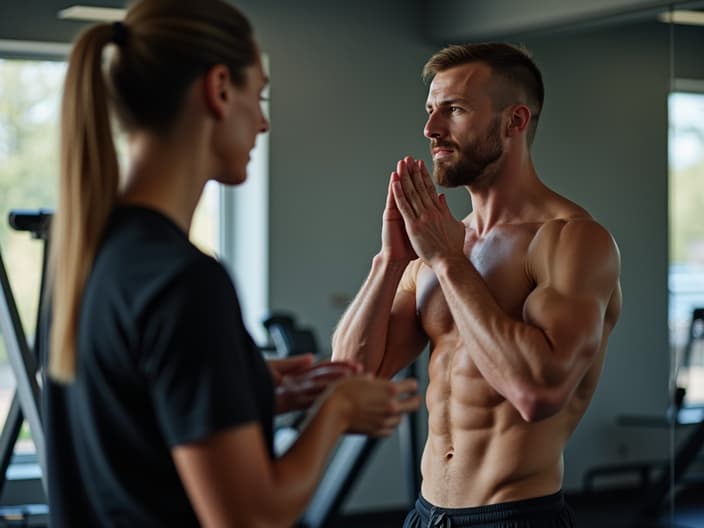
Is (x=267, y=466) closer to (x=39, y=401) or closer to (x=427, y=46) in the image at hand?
(x=39, y=401)

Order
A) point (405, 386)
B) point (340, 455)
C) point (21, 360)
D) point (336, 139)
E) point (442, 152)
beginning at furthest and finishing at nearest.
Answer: point (336, 139), point (340, 455), point (21, 360), point (442, 152), point (405, 386)

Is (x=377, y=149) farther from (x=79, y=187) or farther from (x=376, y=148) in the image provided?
(x=79, y=187)

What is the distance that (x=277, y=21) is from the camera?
4.74m

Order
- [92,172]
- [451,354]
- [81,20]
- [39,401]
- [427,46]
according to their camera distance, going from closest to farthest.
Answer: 1. [92,172]
2. [451,354]
3. [39,401]
4. [81,20]
5. [427,46]

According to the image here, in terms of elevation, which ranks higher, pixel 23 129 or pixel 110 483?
pixel 23 129

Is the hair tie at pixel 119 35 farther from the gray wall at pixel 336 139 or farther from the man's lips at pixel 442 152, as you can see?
the gray wall at pixel 336 139

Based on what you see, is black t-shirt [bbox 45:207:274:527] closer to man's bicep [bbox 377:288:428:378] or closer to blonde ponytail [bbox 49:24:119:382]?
blonde ponytail [bbox 49:24:119:382]

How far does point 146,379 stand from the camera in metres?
1.08

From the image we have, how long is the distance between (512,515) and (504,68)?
2.91 feet

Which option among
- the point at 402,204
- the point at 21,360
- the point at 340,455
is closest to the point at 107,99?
the point at 402,204

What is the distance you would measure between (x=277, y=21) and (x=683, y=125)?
189 centimetres

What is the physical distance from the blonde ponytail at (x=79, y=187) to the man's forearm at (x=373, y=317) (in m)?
0.96

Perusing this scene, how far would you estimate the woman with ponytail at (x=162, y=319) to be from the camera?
1.06 m

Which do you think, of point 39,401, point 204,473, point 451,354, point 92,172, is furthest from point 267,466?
point 39,401
